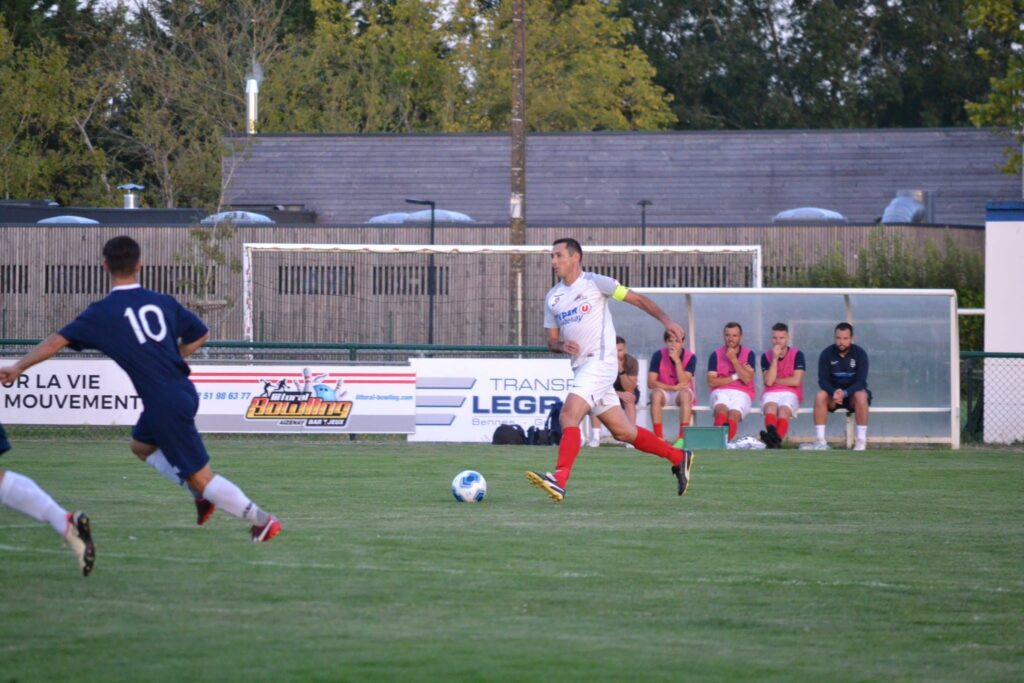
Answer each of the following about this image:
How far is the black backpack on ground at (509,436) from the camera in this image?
19641 millimetres

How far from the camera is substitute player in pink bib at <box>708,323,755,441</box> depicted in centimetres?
1964

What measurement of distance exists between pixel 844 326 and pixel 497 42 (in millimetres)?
40004

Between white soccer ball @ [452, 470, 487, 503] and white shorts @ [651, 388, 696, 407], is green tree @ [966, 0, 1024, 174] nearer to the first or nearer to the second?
white shorts @ [651, 388, 696, 407]

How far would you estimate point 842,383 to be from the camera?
19.5 m

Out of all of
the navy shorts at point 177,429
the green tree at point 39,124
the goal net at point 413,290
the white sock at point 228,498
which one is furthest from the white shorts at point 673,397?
the green tree at point 39,124

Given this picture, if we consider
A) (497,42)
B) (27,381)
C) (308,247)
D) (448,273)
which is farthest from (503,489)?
(497,42)

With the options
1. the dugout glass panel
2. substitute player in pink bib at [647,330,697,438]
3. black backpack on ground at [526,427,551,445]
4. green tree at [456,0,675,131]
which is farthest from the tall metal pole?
green tree at [456,0,675,131]

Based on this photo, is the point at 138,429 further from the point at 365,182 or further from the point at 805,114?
the point at 805,114

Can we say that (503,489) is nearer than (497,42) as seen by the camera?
Answer: Yes

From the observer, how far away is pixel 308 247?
78.7 feet

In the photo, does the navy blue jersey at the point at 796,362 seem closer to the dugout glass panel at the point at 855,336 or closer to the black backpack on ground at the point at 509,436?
the dugout glass panel at the point at 855,336

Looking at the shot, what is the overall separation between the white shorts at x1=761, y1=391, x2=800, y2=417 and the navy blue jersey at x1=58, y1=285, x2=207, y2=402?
40.1ft

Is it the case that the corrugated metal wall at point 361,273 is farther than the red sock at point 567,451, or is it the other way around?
the corrugated metal wall at point 361,273

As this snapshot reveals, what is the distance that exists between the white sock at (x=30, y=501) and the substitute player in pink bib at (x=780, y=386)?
42.5ft
